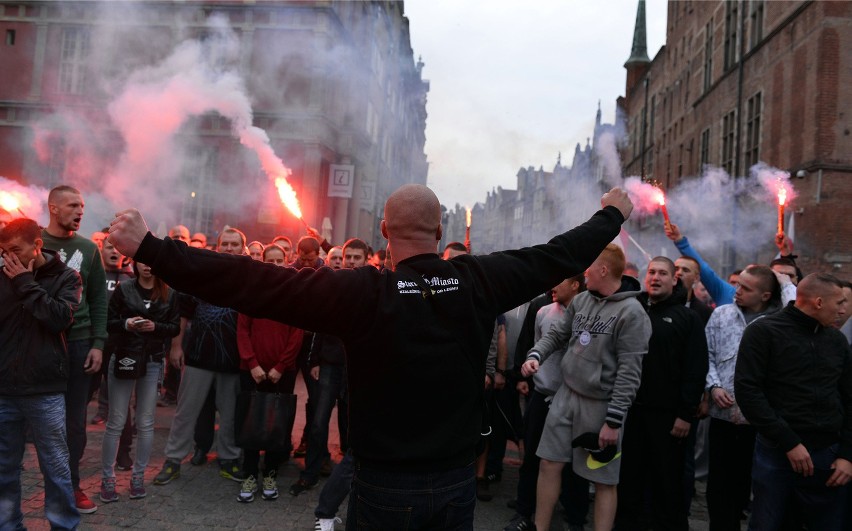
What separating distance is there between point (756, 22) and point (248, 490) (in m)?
23.9

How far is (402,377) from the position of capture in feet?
7.02

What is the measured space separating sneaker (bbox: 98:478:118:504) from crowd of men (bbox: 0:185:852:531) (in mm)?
15

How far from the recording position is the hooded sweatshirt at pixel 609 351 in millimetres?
3975

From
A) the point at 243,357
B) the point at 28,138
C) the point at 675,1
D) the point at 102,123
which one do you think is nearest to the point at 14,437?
the point at 243,357

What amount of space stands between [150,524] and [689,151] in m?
30.4

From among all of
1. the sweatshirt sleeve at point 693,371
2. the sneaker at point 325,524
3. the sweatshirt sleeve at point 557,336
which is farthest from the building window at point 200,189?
the sweatshirt sleeve at point 693,371

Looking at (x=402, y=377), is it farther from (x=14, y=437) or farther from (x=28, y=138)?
(x=28, y=138)

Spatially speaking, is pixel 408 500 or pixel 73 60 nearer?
pixel 408 500

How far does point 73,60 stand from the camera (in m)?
20.1

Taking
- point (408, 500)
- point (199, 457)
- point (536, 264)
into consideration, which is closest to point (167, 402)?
point (199, 457)

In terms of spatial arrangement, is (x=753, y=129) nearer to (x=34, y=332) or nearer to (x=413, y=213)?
(x=413, y=213)

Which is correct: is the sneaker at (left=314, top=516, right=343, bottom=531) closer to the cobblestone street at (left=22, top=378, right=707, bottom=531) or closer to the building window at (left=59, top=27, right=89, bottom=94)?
the cobblestone street at (left=22, top=378, right=707, bottom=531)

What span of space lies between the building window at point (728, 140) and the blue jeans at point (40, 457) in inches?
951

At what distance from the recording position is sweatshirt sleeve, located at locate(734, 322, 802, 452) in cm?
349
